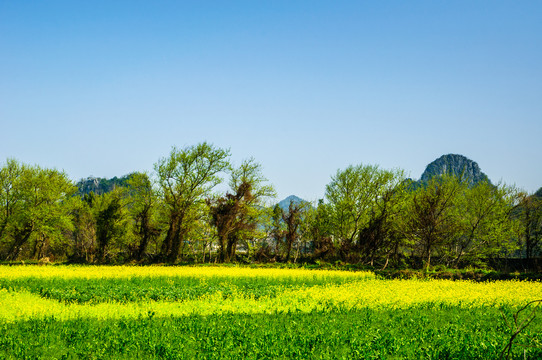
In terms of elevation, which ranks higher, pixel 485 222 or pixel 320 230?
pixel 485 222

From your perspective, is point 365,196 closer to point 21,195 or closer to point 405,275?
point 405,275

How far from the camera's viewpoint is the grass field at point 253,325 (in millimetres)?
9820

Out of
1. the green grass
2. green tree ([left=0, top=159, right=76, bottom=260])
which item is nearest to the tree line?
green tree ([left=0, top=159, right=76, bottom=260])

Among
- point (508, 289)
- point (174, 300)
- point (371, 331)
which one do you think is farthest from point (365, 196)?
point (371, 331)

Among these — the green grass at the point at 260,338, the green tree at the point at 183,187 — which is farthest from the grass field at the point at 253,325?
the green tree at the point at 183,187

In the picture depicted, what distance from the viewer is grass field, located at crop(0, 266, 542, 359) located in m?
9.82

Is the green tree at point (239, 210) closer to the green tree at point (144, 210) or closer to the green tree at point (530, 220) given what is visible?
the green tree at point (144, 210)

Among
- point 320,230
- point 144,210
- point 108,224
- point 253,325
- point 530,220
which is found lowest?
point 253,325

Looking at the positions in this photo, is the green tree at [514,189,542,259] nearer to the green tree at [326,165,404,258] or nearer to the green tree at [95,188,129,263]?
the green tree at [326,165,404,258]

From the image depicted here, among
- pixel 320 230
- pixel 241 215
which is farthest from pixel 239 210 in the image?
pixel 320 230

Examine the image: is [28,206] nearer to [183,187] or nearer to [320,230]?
[183,187]

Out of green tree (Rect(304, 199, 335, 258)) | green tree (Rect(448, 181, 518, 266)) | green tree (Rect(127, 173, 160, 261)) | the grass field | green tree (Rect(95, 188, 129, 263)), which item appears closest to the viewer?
the grass field

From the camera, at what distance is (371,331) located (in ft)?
39.4

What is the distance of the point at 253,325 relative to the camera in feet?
41.4
